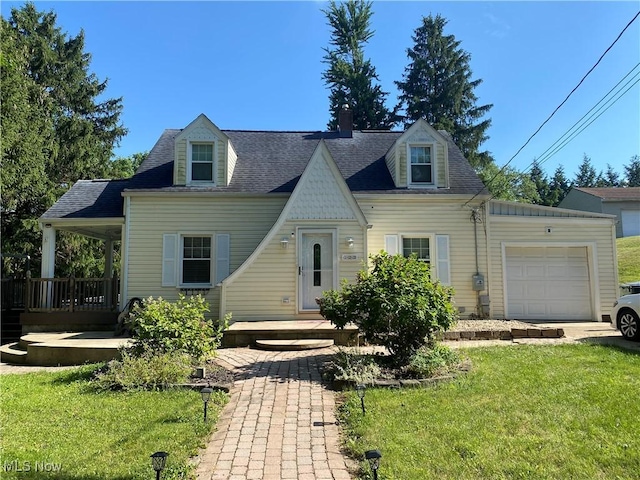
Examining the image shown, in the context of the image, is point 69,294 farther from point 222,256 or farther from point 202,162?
point 202,162

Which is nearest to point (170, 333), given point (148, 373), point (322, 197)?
point (148, 373)

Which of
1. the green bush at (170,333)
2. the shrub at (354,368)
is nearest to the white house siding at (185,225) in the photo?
the green bush at (170,333)

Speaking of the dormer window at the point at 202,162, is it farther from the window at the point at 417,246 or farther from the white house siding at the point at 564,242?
the white house siding at the point at 564,242

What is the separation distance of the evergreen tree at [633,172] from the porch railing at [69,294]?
75.3 metres

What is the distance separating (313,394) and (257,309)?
5083 millimetres

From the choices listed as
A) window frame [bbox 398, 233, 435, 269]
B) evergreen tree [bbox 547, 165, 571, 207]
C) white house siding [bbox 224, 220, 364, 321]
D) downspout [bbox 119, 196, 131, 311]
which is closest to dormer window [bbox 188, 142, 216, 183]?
downspout [bbox 119, 196, 131, 311]

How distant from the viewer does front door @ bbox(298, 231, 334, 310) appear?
1046cm

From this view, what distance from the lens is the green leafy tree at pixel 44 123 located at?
1614 cm

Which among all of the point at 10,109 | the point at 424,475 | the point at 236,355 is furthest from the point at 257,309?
the point at 10,109

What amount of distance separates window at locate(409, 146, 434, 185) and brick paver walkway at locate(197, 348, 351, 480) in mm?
7654

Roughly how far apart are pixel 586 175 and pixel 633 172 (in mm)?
7756

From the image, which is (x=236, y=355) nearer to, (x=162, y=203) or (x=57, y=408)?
(x=57, y=408)

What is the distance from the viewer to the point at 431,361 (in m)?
6.08

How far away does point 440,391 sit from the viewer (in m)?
5.25
